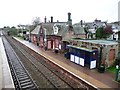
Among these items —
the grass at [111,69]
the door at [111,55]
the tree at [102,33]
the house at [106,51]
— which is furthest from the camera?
the tree at [102,33]

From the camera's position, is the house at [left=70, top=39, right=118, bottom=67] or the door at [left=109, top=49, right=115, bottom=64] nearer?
the house at [left=70, top=39, right=118, bottom=67]

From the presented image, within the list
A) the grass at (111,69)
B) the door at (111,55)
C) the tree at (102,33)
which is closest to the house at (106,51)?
the door at (111,55)

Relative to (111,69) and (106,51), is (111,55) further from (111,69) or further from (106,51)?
(111,69)

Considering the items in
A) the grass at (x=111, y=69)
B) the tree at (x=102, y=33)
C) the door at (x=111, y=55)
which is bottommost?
the grass at (x=111, y=69)

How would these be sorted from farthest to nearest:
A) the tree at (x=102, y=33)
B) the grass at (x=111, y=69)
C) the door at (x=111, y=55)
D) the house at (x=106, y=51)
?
the tree at (x=102, y=33), the door at (x=111, y=55), the house at (x=106, y=51), the grass at (x=111, y=69)

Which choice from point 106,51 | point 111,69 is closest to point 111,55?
point 106,51

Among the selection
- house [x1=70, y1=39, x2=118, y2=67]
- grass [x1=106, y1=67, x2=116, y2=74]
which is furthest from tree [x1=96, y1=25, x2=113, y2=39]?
grass [x1=106, y1=67, x2=116, y2=74]

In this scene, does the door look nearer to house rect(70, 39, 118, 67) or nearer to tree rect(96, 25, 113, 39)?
house rect(70, 39, 118, 67)

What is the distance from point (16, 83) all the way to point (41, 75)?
10.5 ft

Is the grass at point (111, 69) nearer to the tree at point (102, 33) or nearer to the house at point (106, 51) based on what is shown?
the house at point (106, 51)

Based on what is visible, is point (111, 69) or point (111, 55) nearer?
point (111, 69)

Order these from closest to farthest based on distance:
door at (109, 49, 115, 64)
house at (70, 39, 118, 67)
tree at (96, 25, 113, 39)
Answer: house at (70, 39, 118, 67)
door at (109, 49, 115, 64)
tree at (96, 25, 113, 39)

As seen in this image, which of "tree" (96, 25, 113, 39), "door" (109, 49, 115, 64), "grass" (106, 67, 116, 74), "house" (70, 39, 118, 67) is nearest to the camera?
"grass" (106, 67, 116, 74)

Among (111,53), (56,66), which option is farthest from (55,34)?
(111,53)
